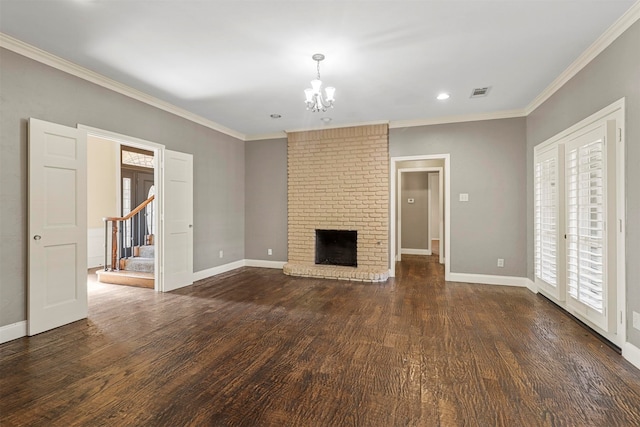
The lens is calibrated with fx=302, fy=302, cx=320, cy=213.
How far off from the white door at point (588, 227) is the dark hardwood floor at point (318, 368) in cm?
33

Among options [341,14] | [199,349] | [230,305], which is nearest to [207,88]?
[341,14]

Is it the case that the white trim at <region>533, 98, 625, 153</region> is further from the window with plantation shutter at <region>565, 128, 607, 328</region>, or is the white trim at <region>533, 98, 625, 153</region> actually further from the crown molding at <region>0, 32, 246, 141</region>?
the crown molding at <region>0, 32, 246, 141</region>

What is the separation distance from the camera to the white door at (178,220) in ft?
15.0

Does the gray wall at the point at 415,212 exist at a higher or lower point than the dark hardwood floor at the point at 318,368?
higher

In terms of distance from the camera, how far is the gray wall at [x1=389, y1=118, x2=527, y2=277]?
4867 millimetres

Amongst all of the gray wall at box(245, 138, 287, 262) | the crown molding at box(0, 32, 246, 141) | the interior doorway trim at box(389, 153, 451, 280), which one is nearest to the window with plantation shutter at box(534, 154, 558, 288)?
the interior doorway trim at box(389, 153, 451, 280)

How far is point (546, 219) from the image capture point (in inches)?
160

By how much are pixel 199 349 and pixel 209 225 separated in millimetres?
3196

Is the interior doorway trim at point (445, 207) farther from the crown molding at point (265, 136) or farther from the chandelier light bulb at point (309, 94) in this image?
the chandelier light bulb at point (309, 94)

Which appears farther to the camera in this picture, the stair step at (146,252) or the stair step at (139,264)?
the stair step at (146,252)

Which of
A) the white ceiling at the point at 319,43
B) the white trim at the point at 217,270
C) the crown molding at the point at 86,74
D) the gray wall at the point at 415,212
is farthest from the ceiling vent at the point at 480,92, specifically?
the white trim at the point at 217,270

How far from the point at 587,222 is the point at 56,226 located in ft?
17.9

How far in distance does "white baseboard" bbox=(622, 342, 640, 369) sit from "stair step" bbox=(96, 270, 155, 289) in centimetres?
560

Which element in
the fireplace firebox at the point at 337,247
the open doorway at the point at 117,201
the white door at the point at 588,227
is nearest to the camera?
the white door at the point at 588,227
